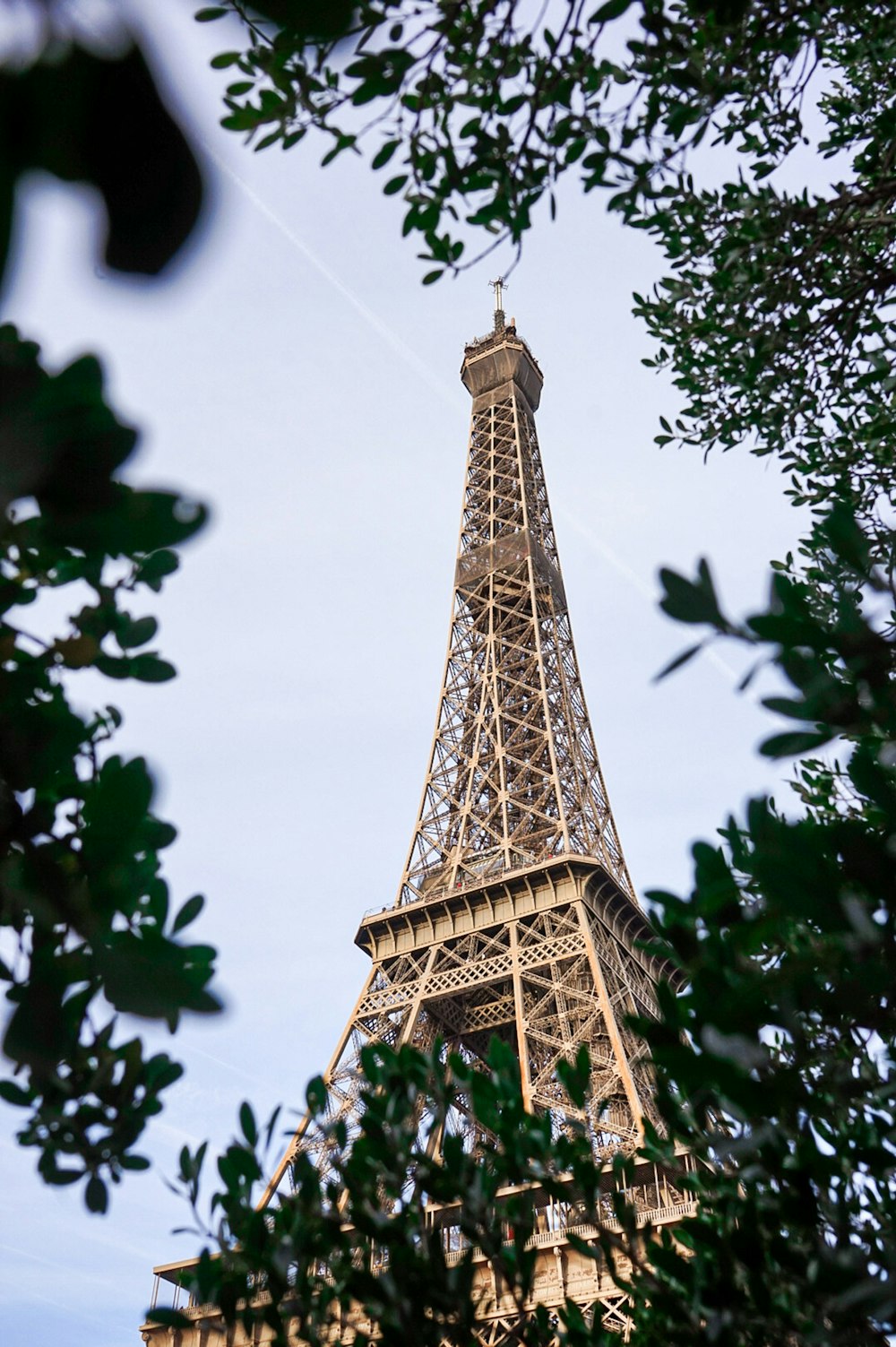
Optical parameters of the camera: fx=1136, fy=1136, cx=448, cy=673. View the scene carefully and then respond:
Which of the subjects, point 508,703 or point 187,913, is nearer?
point 187,913

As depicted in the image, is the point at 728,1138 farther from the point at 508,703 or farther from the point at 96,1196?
the point at 508,703

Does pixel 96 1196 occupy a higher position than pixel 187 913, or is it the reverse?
pixel 187 913

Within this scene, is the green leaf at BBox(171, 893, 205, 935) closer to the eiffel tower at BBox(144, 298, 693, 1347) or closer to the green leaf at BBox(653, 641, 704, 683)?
the green leaf at BBox(653, 641, 704, 683)

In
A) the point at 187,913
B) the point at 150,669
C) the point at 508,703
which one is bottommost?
the point at 187,913

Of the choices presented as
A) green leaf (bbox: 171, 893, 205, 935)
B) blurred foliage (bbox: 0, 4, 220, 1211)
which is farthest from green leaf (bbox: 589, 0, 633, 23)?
green leaf (bbox: 171, 893, 205, 935)

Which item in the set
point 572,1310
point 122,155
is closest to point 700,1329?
point 572,1310

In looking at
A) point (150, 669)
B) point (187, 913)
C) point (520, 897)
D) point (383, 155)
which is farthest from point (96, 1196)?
point (520, 897)

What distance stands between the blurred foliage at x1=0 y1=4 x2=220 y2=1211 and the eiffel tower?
16636 mm

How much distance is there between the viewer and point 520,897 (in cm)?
2808

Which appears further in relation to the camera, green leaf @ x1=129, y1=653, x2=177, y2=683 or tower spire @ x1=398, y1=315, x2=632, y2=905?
tower spire @ x1=398, y1=315, x2=632, y2=905

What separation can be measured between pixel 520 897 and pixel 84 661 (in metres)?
26.0

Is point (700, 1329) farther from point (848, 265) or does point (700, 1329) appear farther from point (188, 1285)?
point (848, 265)

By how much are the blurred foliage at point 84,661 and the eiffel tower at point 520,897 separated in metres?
16.6

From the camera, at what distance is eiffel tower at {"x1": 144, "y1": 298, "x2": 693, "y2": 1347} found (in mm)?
22594
